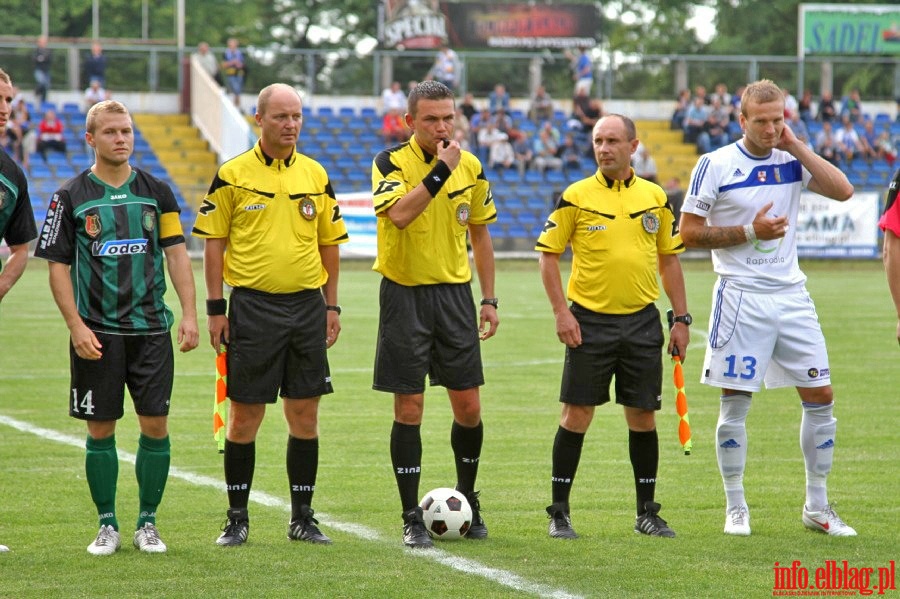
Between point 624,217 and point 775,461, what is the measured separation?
2.90 m

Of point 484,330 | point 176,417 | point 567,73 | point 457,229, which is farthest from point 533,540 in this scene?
point 567,73

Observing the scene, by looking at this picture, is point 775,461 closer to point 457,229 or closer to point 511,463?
point 511,463

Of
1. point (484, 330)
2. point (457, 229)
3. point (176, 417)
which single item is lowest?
point (176, 417)

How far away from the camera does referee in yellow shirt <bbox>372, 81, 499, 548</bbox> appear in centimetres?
648

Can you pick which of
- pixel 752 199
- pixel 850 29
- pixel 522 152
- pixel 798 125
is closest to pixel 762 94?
pixel 752 199

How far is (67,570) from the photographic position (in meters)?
5.87

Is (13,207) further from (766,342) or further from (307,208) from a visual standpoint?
(766,342)

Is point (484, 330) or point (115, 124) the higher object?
point (115, 124)

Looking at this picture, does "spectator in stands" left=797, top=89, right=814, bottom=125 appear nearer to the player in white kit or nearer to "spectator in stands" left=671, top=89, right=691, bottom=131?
"spectator in stands" left=671, top=89, right=691, bottom=131

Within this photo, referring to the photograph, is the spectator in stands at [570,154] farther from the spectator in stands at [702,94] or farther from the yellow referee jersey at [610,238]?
the yellow referee jersey at [610,238]

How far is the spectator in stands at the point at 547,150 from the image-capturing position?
110 feet

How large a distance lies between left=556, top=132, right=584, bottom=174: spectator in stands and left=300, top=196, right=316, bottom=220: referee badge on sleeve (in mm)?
27834

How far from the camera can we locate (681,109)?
122ft

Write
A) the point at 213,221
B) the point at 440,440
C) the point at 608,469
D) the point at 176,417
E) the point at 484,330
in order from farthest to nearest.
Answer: the point at 176,417, the point at 440,440, the point at 608,469, the point at 484,330, the point at 213,221
